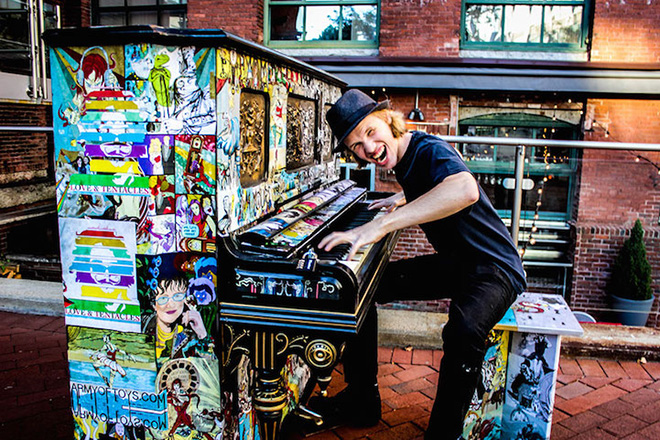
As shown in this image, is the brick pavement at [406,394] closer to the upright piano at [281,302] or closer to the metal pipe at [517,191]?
the metal pipe at [517,191]

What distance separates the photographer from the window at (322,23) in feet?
29.5

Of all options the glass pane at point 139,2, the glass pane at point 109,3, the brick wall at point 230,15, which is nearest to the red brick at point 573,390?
the brick wall at point 230,15

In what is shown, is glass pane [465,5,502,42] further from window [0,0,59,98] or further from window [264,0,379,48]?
window [0,0,59,98]

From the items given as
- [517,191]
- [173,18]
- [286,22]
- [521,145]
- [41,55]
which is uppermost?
[173,18]

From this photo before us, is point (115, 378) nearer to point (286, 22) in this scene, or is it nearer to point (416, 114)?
point (416, 114)

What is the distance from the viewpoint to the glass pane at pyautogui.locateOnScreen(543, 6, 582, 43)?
27.9 ft

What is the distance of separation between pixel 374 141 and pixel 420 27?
679cm

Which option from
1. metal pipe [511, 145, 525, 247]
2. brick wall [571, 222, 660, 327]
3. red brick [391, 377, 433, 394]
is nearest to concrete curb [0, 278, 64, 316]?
red brick [391, 377, 433, 394]

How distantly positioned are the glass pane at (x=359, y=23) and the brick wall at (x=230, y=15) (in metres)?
1.47

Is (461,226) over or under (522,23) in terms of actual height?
under

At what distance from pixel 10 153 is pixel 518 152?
890 cm

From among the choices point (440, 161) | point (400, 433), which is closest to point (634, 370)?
point (400, 433)

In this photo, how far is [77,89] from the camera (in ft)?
7.11

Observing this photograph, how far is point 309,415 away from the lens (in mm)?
3029
